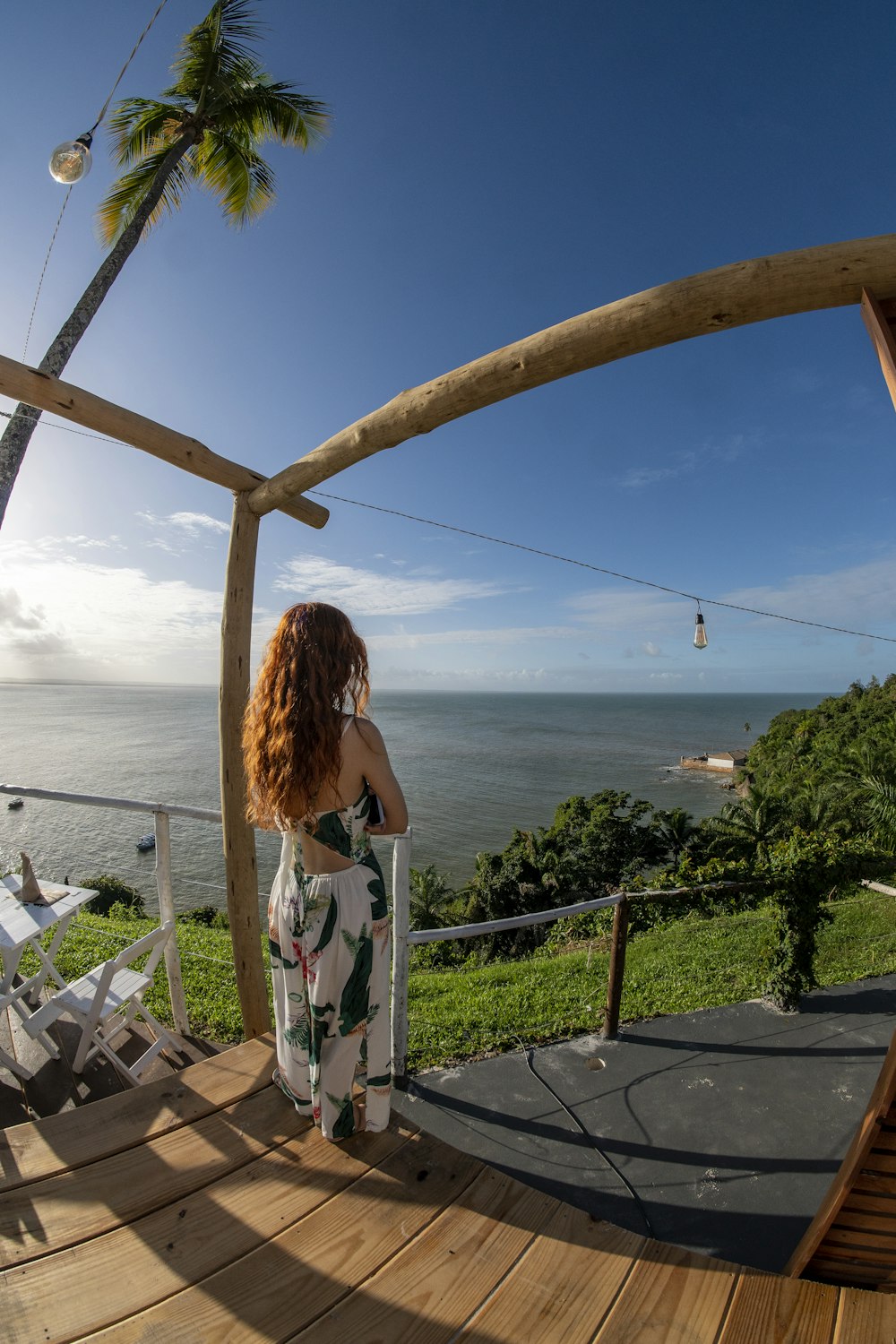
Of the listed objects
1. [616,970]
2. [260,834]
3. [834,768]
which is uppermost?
[616,970]

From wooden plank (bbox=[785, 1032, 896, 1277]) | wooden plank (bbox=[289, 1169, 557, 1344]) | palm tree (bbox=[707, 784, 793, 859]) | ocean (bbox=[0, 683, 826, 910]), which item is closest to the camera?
wooden plank (bbox=[785, 1032, 896, 1277])

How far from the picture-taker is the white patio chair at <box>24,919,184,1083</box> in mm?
2582

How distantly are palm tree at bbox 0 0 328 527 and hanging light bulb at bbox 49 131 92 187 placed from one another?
221 cm

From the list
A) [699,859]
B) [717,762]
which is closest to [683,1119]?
[699,859]

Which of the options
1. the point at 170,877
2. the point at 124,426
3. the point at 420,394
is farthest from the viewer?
the point at 170,877

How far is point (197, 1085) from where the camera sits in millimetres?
2174

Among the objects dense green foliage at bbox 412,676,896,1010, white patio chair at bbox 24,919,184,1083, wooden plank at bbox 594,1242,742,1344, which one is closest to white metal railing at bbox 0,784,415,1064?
white patio chair at bbox 24,919,184,1083

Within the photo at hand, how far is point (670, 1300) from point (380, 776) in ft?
4.65

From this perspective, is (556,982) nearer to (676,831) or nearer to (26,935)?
(26,935)

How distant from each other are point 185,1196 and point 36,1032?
1318mm

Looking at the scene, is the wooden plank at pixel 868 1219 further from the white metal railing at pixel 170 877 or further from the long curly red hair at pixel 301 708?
the long curly red hair at pixel 301 708

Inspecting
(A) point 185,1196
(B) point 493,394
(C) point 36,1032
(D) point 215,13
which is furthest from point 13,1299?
(D) point 215,13

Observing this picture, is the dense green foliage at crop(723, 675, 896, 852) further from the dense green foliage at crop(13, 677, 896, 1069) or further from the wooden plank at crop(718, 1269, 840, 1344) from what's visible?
the wooden plank at crop(718, 1269, 840, 1344)

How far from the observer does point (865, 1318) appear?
1.37m
